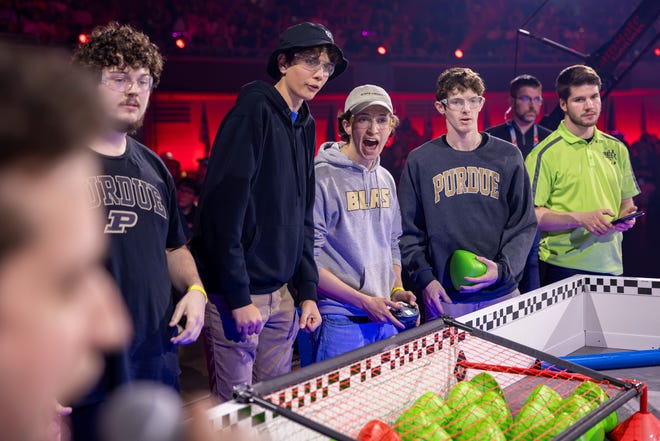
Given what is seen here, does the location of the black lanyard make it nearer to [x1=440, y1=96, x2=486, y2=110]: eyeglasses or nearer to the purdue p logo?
[x1=440, y1=96, x2=486, y2=110]: eyeglasses

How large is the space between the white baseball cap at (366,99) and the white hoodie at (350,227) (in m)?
0.18

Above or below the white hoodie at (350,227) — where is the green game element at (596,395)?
below

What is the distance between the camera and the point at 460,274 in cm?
272

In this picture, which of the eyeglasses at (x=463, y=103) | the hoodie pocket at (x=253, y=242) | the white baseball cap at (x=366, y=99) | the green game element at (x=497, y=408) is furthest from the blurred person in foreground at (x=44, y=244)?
the eyeglasses at (x=463, y=103)

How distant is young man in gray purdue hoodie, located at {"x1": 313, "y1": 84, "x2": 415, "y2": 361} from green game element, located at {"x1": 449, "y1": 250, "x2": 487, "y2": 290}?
0.77ft

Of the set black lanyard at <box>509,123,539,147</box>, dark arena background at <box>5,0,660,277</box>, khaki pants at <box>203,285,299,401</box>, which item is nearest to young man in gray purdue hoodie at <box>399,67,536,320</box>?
khaki pants at <box>203,285,299,401</box>

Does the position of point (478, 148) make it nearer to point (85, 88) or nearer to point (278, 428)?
point (278, 428)

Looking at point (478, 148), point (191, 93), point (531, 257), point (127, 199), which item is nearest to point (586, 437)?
point (127, 199)

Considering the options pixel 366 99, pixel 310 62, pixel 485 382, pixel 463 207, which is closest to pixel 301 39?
pixel 310 62

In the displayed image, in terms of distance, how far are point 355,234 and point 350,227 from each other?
0.03 m

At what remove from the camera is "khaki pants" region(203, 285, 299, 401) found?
7.38ft

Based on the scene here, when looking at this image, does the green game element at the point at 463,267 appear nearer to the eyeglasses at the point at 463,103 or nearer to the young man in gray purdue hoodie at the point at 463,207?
the young man in gray purdue hoodie at the point at 463,207

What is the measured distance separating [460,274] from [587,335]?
604 mm

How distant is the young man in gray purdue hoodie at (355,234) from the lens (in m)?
2.58
